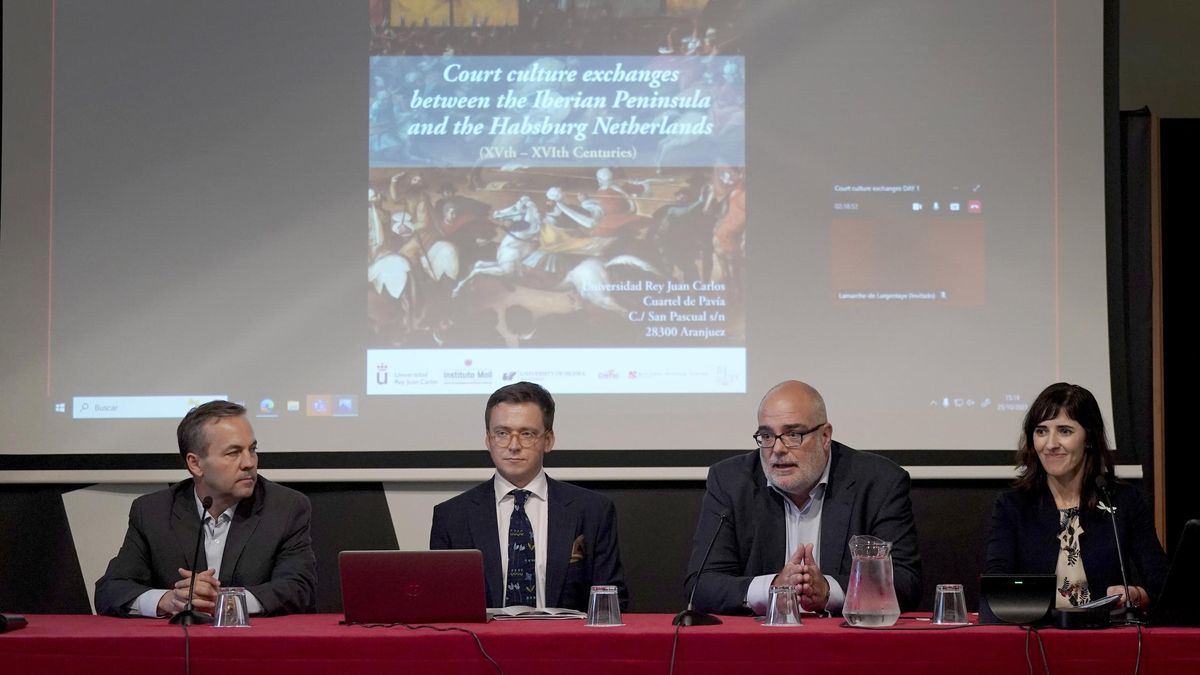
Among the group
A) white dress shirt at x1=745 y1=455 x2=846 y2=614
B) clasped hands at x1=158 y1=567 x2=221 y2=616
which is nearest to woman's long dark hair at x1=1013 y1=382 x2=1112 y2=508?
white dress shirt at x1=745 y1=455 x2=846 y2=614

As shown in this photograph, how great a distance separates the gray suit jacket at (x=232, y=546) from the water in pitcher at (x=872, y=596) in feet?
4.73

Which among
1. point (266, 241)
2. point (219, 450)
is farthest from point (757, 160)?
point (219, 450)

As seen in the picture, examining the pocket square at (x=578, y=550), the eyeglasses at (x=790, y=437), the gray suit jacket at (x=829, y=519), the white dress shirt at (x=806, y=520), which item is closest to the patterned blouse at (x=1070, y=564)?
the gray suit jacket at (x=829, y=519)

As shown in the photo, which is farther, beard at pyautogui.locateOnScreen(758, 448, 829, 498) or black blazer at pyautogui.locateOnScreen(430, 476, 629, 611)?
black blazer at pyautogui.locateOnScreen(430, 476, 629, 611)

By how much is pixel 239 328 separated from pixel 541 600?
1665mm

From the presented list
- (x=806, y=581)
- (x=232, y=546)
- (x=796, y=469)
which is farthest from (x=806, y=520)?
(x=232, y=546)

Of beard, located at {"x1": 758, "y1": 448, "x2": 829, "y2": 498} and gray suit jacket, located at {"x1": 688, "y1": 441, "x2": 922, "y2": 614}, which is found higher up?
beard, located at {"x1": 758, "y1": 448, "x2": 829, "y2": 498}

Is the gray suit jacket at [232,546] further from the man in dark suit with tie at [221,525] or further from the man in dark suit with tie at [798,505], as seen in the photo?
the man in dark suit with tie at [798,505]

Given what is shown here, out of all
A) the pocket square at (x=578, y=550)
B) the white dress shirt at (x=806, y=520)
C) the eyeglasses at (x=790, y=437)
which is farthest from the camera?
the pocket square at (x=578, y=550)

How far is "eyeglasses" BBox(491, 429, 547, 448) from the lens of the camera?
3.44m

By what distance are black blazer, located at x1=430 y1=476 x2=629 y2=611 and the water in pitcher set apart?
0.99 metres

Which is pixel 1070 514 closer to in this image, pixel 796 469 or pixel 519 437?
pixel 796 469

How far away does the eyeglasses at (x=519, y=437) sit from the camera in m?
3.44

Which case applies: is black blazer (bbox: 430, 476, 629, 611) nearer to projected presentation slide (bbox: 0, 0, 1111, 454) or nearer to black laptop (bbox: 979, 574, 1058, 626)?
projected presentation slide (bbox: 0, 0, 1111, 454)
